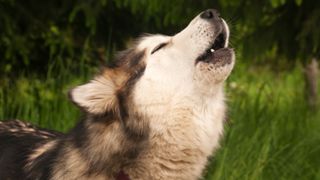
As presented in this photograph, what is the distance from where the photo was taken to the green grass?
5.62m

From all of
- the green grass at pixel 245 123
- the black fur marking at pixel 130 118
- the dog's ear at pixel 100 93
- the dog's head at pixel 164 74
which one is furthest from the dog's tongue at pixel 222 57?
the green grass at pixel 245 123

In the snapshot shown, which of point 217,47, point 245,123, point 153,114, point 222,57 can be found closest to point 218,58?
point 222,57

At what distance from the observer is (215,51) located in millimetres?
4453

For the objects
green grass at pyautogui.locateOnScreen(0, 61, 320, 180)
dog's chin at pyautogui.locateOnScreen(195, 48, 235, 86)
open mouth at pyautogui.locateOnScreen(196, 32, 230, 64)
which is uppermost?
open mouth at pyautogui.locateOnScreen(196, 32, 230, 64)

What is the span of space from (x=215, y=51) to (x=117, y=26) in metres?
3.36

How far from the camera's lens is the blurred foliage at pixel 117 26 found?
609cm

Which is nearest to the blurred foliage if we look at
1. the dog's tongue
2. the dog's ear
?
the dog's tongue

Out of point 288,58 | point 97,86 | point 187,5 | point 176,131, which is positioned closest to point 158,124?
point 176,131

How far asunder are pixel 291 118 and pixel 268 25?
0.80 meters

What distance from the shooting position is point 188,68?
14.4ft

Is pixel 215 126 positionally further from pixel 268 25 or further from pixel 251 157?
pixel 268 25

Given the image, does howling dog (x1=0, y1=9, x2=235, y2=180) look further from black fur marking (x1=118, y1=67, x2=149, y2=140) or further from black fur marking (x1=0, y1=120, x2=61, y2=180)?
black fur marking (x1=0, y1=120, x2=61, y2=180)

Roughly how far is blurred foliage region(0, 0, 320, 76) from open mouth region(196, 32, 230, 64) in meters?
0.75

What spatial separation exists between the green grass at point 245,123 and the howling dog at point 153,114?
25.9 inches
